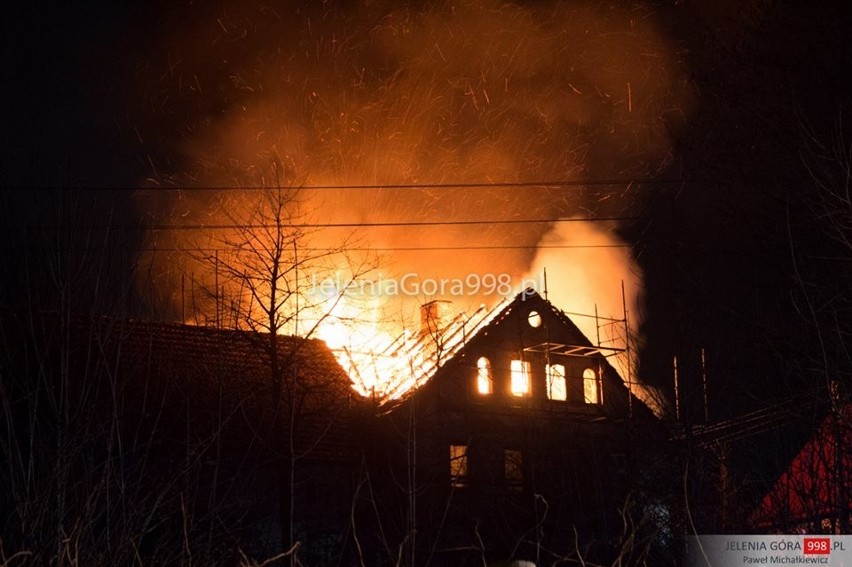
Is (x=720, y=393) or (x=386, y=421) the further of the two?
(x=386, y=421)

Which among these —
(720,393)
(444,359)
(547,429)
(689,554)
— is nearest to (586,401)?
(547,429)

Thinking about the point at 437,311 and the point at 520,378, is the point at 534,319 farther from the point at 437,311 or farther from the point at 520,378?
the point at 437,311

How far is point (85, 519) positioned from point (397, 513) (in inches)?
719

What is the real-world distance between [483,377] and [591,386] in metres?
4.40

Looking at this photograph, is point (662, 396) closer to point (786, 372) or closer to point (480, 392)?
point (786, 372)

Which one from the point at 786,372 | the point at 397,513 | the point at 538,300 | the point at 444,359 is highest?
the point at 538,300

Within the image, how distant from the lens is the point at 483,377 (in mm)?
33219

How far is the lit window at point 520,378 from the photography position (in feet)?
111

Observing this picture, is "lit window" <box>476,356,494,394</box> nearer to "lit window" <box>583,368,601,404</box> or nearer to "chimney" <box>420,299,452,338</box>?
"chimney" <box>420,299,452,338</box>

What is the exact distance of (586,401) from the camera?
3503 centimetres

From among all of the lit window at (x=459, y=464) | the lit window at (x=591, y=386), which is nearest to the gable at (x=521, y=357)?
the lit window at (x=591, y=386)

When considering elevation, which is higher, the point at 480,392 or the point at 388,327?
the point at 388,327

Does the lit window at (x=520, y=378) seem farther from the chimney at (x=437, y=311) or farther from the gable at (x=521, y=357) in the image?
the chimney at (x=437, y=311)

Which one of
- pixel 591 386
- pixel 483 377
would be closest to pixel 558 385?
pixel 591 386
